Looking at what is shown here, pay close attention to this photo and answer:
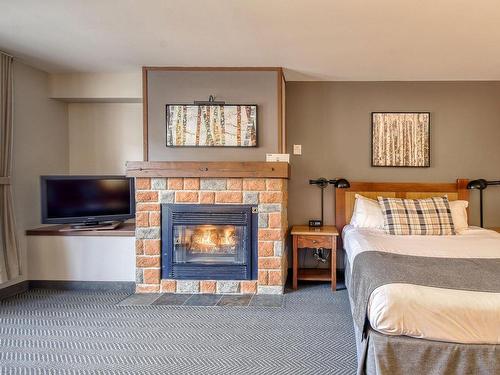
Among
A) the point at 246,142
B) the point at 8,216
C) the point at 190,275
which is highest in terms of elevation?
the point at 246,142

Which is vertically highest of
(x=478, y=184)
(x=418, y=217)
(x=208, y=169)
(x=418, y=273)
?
(x=208, y=169)

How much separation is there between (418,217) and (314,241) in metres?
1.05

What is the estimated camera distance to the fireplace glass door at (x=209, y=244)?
3.16m

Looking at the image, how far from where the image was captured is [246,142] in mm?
3182

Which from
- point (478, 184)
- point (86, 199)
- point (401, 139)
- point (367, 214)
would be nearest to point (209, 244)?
point (86, 199)

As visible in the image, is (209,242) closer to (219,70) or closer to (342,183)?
(342,183)

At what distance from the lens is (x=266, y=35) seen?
8.06ft

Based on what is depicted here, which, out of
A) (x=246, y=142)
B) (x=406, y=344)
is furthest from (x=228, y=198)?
(x=406, y=344)

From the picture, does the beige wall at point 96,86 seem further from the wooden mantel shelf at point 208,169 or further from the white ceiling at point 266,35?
the wooden mantel shelf at point 208,169

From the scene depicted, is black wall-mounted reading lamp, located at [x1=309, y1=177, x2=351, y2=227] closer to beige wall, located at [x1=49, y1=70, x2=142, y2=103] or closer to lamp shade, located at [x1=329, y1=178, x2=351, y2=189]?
lamp shade, located at [x1=329, y1=178, x2=351, y2=189]

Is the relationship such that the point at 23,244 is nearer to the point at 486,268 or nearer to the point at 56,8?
the point at 56,8

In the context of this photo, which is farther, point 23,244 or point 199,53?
point 23,244

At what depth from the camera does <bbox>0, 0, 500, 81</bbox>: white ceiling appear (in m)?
2.07

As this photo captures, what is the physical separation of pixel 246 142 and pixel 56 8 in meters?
1.84
